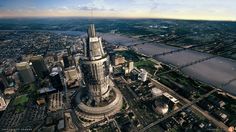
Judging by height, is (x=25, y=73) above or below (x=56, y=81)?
above

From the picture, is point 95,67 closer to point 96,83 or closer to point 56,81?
point 96,83

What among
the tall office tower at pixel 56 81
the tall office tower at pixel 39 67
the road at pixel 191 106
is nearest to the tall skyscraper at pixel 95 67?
the road at pixel 191 106

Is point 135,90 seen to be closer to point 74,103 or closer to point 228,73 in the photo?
point 74,103

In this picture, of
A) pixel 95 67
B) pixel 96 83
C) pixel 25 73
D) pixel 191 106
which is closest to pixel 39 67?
pixel 25 73

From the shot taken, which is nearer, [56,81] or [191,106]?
[191,106]

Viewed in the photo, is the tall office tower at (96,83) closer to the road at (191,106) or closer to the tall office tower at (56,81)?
the road at (191,106)
